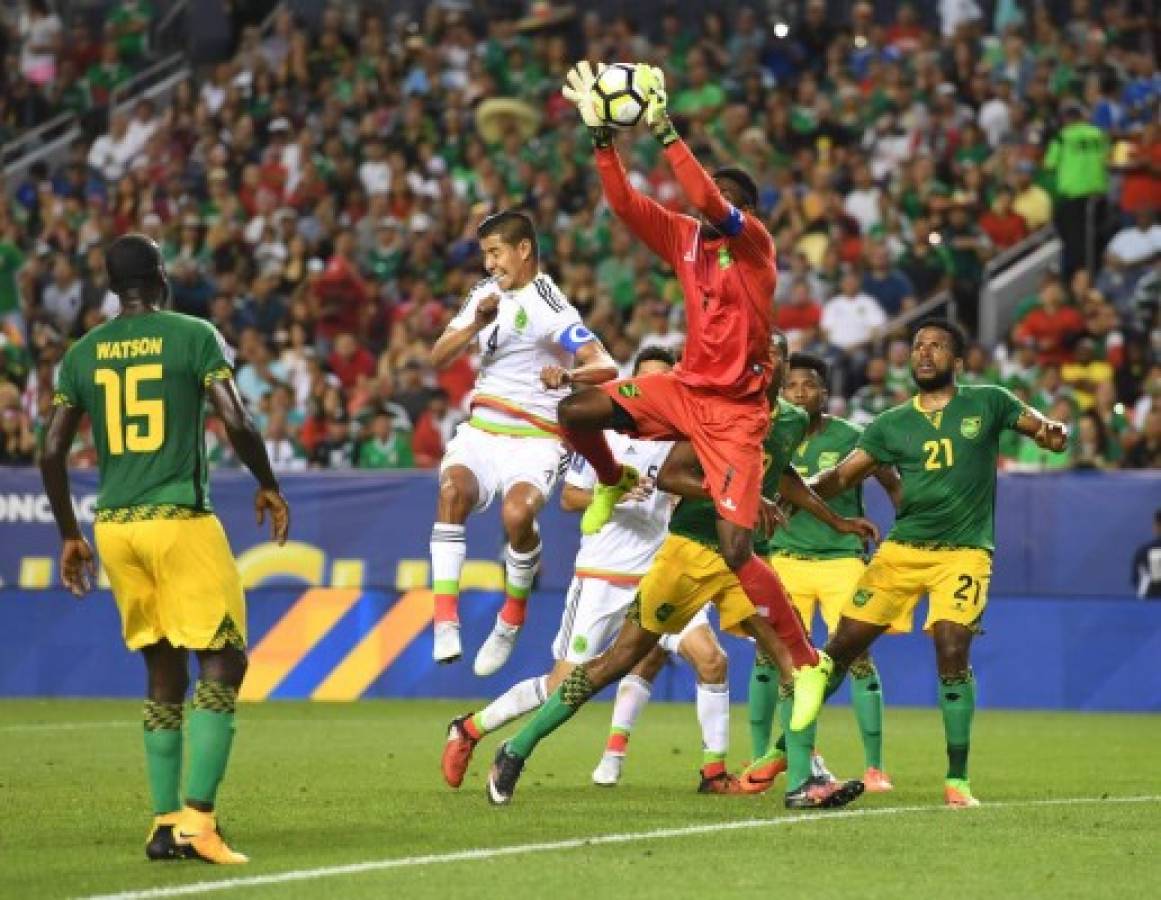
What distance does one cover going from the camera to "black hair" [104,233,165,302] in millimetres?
10023

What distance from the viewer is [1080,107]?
1063 inches

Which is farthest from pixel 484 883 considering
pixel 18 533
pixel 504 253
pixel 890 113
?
pixel 890 113

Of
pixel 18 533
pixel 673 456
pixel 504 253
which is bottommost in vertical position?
pixel 18 533

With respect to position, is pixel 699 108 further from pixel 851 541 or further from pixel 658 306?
pixel 851 541

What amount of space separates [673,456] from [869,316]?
13.6m

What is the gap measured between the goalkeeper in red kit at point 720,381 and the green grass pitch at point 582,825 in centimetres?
112

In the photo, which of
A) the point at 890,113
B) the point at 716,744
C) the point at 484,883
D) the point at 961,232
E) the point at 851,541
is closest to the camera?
the point at 484,883

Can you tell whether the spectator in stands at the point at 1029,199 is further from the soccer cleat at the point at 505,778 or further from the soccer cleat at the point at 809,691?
the soccer cleat at the point at 505,778

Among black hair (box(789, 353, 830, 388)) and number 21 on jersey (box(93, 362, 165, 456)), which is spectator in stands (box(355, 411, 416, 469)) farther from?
Result: number 21 on jersey (box(93, 362, 165, 456))

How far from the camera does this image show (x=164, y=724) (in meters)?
10.0

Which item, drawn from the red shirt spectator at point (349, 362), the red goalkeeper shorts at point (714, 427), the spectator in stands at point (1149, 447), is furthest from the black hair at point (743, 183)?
the red shirt spectator at point (349, 362)

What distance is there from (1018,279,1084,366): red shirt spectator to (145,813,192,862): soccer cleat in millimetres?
15844

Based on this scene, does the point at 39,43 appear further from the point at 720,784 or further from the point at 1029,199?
the point at 720,784

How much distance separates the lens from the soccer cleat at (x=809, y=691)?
38.4ft
